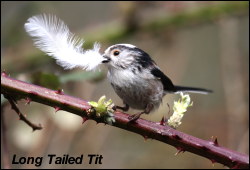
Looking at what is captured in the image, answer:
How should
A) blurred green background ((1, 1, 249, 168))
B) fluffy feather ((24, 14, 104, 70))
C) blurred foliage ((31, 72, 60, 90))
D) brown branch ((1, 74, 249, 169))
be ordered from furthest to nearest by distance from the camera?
blurred green background ((1, 1, 249, 168)) < blurred foliage ((31, 72, 60, 90)) < fluffy feather ((24, 14, 104, 70)) < brown branch ((1, 74, 249, 169))

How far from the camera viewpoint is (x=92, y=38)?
216 inches

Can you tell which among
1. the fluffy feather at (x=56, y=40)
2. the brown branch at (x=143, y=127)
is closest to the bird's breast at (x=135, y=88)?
the fluffy feather at (x=56, y=40)

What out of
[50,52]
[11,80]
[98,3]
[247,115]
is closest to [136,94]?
[50,52]

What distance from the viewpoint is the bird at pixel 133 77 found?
2928mm

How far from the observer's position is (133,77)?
297cm

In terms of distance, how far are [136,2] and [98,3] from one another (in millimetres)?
1869

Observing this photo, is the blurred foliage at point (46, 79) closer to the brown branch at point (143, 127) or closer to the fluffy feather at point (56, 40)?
the fluffy feather at point (56, 40)

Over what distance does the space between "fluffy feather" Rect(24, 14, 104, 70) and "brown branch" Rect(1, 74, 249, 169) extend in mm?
244

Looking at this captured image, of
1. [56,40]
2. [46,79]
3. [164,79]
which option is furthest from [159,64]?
[56,40]

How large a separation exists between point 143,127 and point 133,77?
1.22 m

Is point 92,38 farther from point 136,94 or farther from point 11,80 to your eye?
point 11,80

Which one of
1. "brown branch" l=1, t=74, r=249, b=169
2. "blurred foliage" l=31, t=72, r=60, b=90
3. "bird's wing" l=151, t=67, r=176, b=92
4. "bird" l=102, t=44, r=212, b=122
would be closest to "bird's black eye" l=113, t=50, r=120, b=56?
"bird" l=102, t=44, r=212, b=122

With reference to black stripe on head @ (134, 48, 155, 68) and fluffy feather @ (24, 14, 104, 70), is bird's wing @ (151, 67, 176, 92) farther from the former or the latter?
fluffy feather @ (24, 14, 104, 70)

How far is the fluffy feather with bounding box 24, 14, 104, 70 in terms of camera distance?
178 cm
